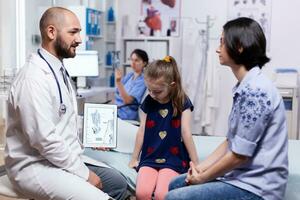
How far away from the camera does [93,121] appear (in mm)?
2311

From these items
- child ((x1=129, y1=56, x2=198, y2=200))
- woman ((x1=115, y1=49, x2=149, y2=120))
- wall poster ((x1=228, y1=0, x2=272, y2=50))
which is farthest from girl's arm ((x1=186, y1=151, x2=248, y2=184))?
wall poster ((x1=228, y1=0, x2=272, y2=50))

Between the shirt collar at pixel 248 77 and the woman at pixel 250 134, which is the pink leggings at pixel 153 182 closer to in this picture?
the woman at pixel 250 134

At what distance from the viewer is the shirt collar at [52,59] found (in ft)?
5.75

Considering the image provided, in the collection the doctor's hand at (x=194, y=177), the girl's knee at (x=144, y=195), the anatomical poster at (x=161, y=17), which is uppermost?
the anatomical poster at (x=161, y=17)

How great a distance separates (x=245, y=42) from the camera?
144 cm

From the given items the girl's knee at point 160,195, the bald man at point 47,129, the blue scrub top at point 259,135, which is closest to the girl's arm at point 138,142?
the girl's knee at point 160,195

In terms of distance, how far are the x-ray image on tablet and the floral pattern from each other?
109 cm

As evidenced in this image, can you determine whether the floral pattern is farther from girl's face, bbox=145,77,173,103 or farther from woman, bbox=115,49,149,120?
woman, bbox=115,49,149,120

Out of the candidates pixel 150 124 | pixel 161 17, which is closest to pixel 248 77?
pixel 150 124

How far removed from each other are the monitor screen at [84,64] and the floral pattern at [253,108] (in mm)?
2837

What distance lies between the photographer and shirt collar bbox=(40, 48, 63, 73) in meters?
1.75

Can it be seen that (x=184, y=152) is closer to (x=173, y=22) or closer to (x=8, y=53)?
(x=8, y=53)

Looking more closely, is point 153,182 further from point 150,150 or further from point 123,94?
point 123,94

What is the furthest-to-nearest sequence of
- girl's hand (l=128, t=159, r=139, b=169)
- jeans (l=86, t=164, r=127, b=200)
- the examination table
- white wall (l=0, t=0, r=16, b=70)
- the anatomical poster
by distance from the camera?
1. the anatomical poster
2. white wall (l=0, t=0, r=16, b=70)
3. girl's hand (l=128, t=159, r=139, b=169)
4. jeans (l=86, t=164, r=127, b=200)
5. the examination table
